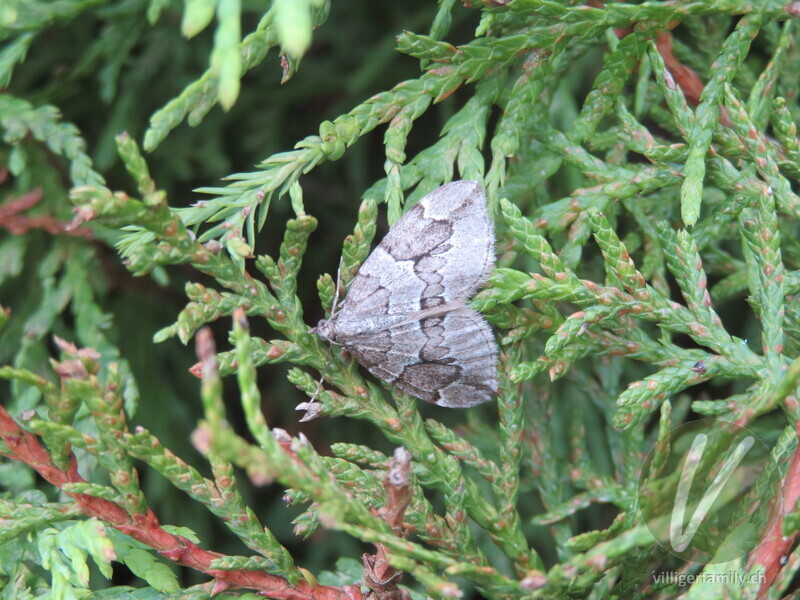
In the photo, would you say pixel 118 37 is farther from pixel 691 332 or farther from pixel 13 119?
pixel 691 332

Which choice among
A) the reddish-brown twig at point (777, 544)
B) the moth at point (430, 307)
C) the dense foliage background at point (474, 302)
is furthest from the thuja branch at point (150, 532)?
the reddish-brown twig at point (777, 544)

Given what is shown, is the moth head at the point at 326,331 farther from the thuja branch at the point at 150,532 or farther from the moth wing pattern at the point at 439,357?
the thuja branch at the point at 150,532

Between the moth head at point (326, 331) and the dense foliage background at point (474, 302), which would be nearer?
the dense foliage background at point (474, 302)

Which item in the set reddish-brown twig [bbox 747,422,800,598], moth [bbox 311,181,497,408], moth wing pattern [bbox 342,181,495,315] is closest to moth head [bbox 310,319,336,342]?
moth [bbox 311,181,497,408]

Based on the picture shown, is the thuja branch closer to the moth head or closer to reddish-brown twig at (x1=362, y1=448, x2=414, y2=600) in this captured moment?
reddish-brown twig at (x1=362, y1=448, x2=414, y2=600)

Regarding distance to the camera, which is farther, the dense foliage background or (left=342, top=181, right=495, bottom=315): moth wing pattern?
(left=342, top=181, right=495, bottom=315): moth wing pattern
